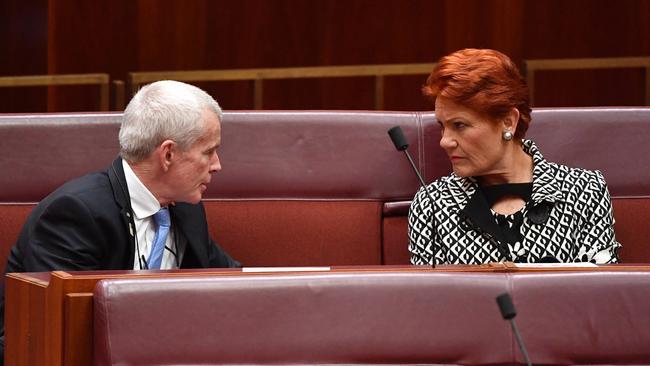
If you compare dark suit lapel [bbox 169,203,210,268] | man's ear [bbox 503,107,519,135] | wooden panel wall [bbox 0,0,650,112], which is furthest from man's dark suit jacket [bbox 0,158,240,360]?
wooden panel wall [bbox 0,0,650,112]

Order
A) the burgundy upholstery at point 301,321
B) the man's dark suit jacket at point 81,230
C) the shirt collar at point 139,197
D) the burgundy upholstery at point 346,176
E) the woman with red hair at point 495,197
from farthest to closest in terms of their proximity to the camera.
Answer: the burgundy upholstery at point 346,176 < the woman with red hair at point 495,197 < the shirt collar at point 139,197 < the man's dark suit jacket at point 81,230 < the burgundy upholstery at point 301,321

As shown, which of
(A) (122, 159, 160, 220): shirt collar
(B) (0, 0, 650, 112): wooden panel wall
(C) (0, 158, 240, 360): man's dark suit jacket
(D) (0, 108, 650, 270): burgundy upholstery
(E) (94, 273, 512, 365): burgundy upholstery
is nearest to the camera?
(E) (94, 273, 512, 365): burgundy upholstery

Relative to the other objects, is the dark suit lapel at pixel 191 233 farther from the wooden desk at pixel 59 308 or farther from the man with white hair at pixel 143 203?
the wooden desk at pixel 59 308

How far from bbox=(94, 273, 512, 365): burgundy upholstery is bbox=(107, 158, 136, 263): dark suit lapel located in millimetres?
478

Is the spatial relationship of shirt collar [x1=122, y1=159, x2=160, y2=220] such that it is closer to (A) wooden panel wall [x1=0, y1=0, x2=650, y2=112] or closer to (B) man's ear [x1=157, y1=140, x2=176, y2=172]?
(B) man's ear [x1=157, y1=140, x2=176, y2=172]

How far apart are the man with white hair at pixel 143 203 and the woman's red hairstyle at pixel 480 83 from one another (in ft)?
1.06

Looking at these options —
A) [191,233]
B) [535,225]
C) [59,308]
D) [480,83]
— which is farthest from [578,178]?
[59,308]

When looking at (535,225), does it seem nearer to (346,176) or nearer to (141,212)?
(346,176)

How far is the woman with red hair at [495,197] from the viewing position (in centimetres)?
167

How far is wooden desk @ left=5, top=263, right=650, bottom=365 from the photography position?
3.46 feet

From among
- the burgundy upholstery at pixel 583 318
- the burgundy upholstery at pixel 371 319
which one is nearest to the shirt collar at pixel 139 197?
the burgundy upholstery at pixel 371 319

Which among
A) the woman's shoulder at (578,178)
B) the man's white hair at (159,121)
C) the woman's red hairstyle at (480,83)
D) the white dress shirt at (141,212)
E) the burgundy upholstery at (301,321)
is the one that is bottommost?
the burgundy upholstery at (301,321)

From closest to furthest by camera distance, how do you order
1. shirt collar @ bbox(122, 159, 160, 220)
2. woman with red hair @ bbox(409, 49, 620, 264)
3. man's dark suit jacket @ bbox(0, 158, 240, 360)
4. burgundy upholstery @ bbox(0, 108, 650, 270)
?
man's dark suit jacket @ bbox(0, 158, 240, 360) < shirt collar @ bbox(122, 159, 160, 220) < woman with red hair @ bbox(409, 49, 620, 264) < burgundy upholstery @ bbox(0, 108, 650, 270)

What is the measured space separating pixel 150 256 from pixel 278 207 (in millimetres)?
270
